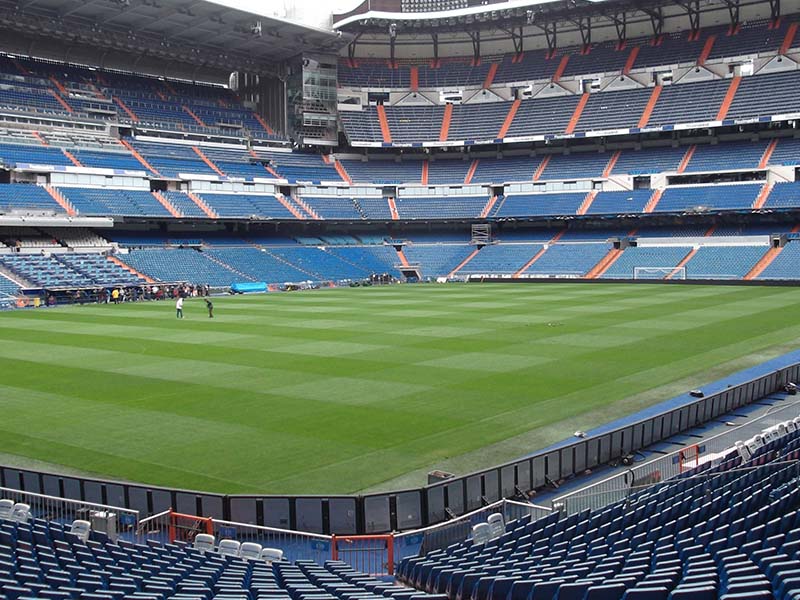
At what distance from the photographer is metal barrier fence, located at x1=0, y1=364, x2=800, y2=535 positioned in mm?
13289

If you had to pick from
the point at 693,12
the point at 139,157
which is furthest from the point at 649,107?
the point at 139,157

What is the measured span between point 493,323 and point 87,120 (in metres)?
53.3

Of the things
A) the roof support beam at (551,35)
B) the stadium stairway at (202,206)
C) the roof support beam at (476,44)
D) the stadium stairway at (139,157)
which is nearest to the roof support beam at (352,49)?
the roof support beam at (476,44)

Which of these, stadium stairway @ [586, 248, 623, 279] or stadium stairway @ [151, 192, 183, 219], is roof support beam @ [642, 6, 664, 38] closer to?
stadium stairway @ [586, 248, 623, 279]

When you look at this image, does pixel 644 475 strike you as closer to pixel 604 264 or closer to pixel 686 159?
pixel 604 264

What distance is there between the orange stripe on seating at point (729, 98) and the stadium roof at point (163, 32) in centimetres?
3908

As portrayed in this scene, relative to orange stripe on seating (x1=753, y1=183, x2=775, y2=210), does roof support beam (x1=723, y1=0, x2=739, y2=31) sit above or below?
above

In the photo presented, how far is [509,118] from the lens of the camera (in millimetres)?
89188

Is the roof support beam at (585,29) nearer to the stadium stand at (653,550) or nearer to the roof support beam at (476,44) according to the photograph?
the roof support beam at (476,44)

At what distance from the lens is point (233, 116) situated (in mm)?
89438

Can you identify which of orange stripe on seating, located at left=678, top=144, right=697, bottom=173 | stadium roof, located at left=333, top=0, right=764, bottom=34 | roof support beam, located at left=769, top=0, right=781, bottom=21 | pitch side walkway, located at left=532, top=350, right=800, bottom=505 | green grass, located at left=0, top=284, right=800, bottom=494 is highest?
stadium roof, located at left=333, top=0, right=764, bottom=34

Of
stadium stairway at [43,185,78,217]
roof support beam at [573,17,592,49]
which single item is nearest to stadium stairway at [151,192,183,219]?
stadium stairway at [43,185,78,217]

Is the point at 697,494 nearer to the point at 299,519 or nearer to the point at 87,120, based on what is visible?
the point at 299,519

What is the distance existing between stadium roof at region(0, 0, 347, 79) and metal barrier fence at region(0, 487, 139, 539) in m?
60.8
